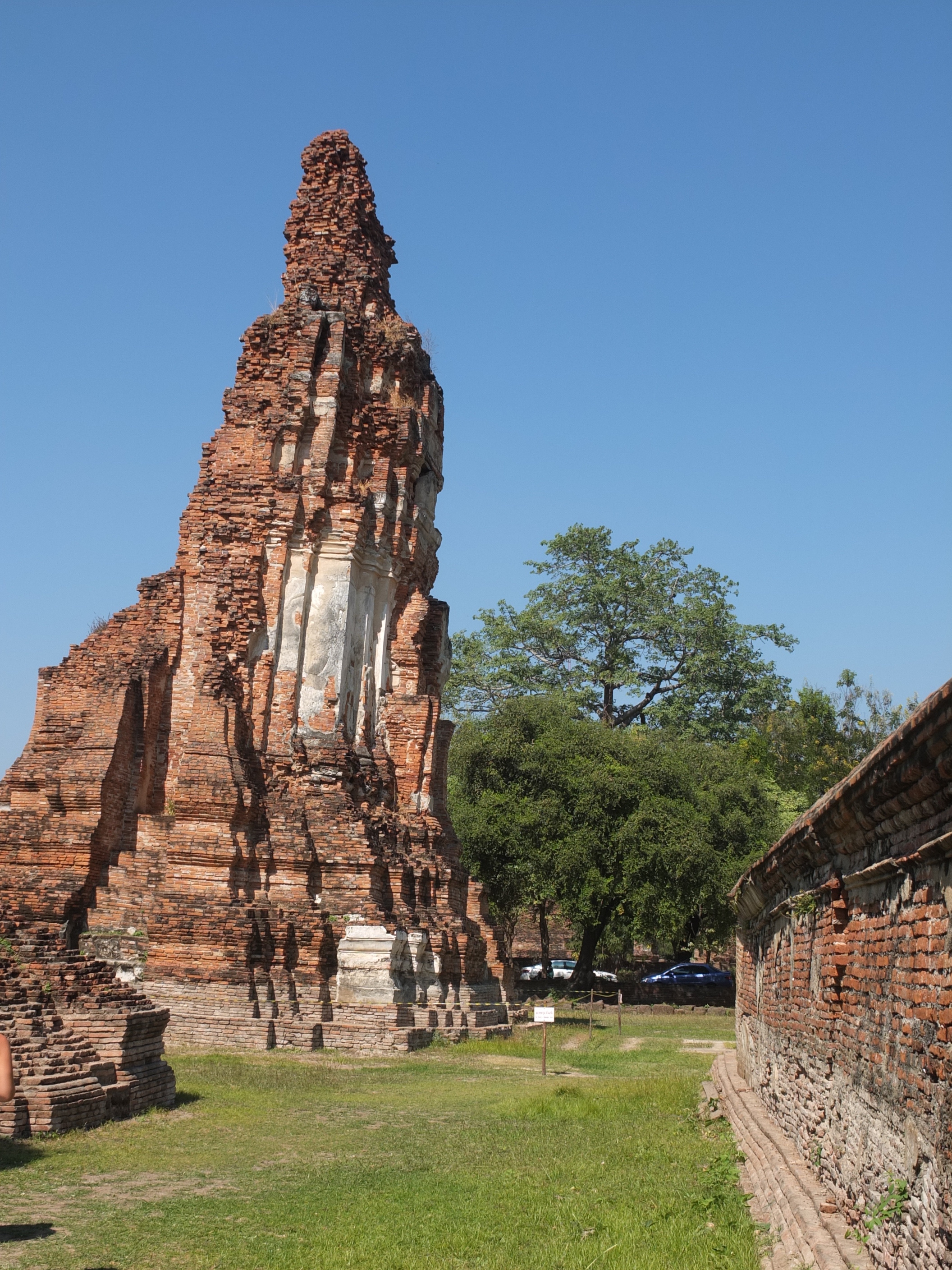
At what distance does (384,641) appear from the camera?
20531 mm

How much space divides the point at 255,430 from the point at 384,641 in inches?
160

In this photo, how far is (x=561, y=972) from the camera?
139 feet

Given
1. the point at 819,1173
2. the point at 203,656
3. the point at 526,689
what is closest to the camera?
the point at 819,1173

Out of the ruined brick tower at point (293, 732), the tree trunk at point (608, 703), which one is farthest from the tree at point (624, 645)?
the ruined brick tower at point (293, 732)

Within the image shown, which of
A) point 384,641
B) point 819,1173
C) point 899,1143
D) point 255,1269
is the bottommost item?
point 255,1269

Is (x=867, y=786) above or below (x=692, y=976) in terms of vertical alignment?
above

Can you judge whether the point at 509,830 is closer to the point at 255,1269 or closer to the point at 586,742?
the point at 586,742

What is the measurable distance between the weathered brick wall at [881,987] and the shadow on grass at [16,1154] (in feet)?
17.4

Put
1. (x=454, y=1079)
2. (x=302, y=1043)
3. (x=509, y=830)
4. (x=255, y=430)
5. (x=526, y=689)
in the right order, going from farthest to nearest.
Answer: (x=526, y=689)
(x=509, y=830)
(x=255, y=430)
(x=302, y=1043)
(x=454, y=1079)

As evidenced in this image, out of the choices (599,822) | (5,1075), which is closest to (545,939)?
(599,822)

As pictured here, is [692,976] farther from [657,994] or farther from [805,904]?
[805,904]

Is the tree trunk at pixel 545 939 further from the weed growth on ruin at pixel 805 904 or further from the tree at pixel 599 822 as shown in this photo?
the weed growth on ruin at pixel 805 904

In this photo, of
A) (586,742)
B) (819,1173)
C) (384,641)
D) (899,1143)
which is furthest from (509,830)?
(899,1143)

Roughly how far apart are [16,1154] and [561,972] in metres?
35.1
